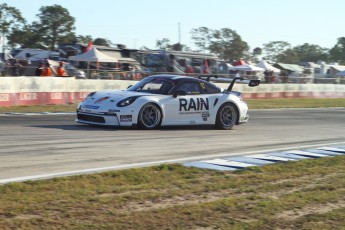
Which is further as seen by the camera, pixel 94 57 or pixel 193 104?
pixel 94 57

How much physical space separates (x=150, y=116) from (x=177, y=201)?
6.58 meters

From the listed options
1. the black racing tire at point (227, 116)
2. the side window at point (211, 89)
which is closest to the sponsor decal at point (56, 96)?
the side window at point (211, 89)

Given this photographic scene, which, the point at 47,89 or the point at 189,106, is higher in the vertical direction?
the point at 47,89

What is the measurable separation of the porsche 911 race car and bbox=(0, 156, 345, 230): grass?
4.45 meters

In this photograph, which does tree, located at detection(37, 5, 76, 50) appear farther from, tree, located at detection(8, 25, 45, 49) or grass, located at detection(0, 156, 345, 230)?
grass, located at detection(0, 156, 345, 230)

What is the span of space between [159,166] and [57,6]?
4178 inches

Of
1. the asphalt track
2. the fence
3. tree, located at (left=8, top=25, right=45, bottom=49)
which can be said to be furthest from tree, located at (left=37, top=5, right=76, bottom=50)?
the asphalt track

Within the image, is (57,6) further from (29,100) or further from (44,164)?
(44,164)

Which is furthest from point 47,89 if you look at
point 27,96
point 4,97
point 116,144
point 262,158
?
point 262,158

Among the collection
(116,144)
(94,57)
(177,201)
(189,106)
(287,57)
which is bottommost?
(177,201)

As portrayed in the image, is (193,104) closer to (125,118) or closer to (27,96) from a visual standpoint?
(125,118)

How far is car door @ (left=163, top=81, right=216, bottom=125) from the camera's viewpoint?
12180 millimetres

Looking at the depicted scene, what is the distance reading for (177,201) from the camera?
5383mm

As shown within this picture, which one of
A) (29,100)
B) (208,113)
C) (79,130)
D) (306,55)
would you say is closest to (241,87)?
(29,100)
